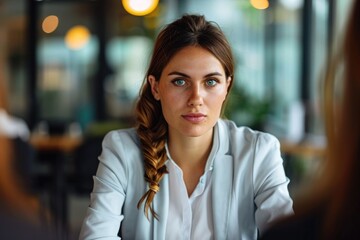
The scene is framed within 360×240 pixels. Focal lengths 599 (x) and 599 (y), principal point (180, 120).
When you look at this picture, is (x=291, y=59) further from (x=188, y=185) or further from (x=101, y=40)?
(x=188, y=185)

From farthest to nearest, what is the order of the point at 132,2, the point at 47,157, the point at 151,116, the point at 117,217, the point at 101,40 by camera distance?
the point at 101,40
the point at 132,2
the point at 47,157
the point at 151,116
the point at 117,217

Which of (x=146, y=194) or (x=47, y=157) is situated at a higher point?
(x=146, y=194)

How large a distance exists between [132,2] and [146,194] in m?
5.17

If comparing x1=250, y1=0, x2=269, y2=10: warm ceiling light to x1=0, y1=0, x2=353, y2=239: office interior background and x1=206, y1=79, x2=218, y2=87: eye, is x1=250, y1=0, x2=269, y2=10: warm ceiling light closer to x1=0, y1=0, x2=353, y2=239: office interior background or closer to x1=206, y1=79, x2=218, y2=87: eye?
x1=0, y1=0, x2=353, y2=239: office interior background

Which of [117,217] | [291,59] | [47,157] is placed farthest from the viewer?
[291,59]

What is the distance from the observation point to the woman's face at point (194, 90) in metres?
1.77

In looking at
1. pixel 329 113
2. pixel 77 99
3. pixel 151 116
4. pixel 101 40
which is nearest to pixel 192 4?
pixel 101 40

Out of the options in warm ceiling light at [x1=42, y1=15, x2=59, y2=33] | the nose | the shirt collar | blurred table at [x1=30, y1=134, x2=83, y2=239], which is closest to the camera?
the nose

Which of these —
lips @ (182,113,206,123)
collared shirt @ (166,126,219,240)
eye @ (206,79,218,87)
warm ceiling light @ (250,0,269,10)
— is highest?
warm ceiling light @ (250,0,269,10)

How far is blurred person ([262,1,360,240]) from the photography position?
0.98m

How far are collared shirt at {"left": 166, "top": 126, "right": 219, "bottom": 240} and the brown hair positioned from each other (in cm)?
5

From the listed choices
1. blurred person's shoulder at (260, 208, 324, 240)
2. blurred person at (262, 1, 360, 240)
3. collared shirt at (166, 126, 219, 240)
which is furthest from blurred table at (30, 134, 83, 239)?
blurred person at (262, 1, 360, 240)

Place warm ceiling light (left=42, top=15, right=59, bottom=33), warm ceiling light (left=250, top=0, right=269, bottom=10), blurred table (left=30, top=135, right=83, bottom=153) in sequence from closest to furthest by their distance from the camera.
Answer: blurred table (left=30, top=135, right=83, bottom=153) → warm ceiling light (left=250, top=0, right=269, bottom=10) → warm ceiling light (left=42, top=15, right=59, bottom=33)

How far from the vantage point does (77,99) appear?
8.02 metres
